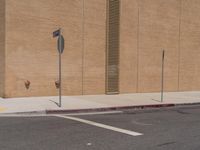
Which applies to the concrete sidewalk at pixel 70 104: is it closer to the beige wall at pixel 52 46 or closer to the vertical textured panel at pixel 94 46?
the beige wall at pixel 52 46

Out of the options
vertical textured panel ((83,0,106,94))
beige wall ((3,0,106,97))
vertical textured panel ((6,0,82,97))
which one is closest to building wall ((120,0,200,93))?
vertical textured panel ((83,0,106,94))

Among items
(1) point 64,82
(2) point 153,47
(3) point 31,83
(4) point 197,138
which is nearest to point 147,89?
(2) point 153,47

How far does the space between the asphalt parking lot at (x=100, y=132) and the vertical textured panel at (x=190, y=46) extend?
12588 mm

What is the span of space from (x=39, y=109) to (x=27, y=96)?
4250 millimetres

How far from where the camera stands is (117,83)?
22.4m

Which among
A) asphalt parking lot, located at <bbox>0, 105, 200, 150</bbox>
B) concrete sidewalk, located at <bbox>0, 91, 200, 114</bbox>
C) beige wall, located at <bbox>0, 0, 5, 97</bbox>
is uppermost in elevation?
beige wall, located at <bbox>0, 0, 5, 97</bbox>

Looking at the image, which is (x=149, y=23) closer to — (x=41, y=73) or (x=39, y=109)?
(x=41, y=73)

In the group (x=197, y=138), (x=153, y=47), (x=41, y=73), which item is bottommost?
(x=197, y=138)

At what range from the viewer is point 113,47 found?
2206 centimetres

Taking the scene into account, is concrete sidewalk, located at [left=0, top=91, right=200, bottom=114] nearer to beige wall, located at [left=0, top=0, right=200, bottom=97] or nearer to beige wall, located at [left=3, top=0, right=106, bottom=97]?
beige wall, located at [left=3, top=0, right=106, bottom=97]

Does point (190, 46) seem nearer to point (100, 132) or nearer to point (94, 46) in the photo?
point (94, 46)

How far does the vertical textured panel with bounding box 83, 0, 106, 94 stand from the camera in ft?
68.5

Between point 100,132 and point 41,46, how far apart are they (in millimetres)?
9370

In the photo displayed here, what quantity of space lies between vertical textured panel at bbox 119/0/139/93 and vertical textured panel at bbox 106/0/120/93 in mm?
325
